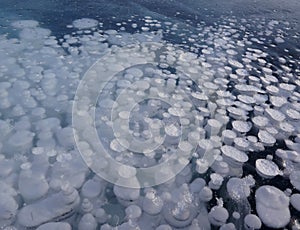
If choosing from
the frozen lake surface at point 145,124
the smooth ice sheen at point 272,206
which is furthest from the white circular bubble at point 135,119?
the smooth ice sheen at point 272,206

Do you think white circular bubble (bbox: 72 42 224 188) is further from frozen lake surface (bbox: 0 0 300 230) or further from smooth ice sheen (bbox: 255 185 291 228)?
smooth ice sheen (bbox: 255 185 291 228)

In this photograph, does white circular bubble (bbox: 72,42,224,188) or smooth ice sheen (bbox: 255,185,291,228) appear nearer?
smooth ice sheen (bbox: 255,185,291,228)

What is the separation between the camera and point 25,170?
4.53 feet

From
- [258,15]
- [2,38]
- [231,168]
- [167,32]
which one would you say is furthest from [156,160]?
[258,15]

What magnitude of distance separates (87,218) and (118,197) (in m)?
0.16

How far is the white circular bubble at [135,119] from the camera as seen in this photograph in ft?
4.74

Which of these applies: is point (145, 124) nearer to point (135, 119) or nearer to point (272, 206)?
point (135, 119)

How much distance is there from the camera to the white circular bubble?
1444mm

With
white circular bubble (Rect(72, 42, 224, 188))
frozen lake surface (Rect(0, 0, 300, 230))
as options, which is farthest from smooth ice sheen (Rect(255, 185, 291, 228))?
white circular bubble (Rect(72, 42, 224, 188))

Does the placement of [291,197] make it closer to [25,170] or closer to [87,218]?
[87,218]

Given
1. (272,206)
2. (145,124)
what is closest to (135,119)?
(145,124)

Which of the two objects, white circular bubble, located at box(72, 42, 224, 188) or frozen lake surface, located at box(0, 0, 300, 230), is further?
white circular bubble, located at box(72, 42, 224, 188)

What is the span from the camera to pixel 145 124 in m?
1.68

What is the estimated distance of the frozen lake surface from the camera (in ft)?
4.21
